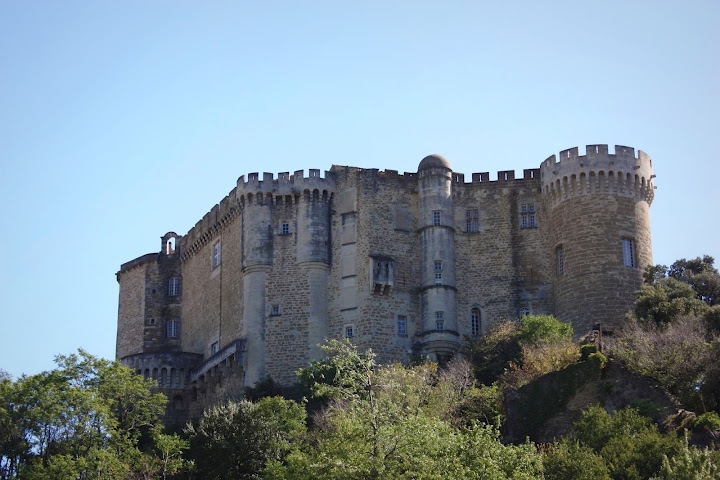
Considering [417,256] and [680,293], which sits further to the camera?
[417,256]

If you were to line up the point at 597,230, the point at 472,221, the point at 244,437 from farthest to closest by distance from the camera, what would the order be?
the point at 472,221 < the point at 597,230 < the point at 244,437

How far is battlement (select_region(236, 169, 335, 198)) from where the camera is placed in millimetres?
62469

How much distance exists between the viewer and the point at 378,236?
6119cm

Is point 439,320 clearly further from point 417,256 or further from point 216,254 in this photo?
point 216,254

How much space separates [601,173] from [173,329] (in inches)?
933

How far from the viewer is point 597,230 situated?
58500 millimetres

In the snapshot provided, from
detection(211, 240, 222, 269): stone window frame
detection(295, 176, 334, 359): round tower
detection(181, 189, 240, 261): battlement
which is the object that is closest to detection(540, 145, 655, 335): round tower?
detection(295, 176, 334, 359): round tower

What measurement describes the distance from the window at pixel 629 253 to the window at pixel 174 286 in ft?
79.0

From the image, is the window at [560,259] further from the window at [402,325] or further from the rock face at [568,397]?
the rock face at [568,397]

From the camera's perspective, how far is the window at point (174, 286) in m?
71.6

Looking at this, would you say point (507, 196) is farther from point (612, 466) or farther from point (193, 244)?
point (612, 466)

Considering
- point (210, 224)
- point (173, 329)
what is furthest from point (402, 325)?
point (173, 329)

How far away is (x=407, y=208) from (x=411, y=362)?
7.38 m

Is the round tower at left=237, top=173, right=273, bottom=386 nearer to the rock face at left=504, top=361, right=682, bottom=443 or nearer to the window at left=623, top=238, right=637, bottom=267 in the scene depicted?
the rock face at left=504, top=361, right=682, bottom=443
